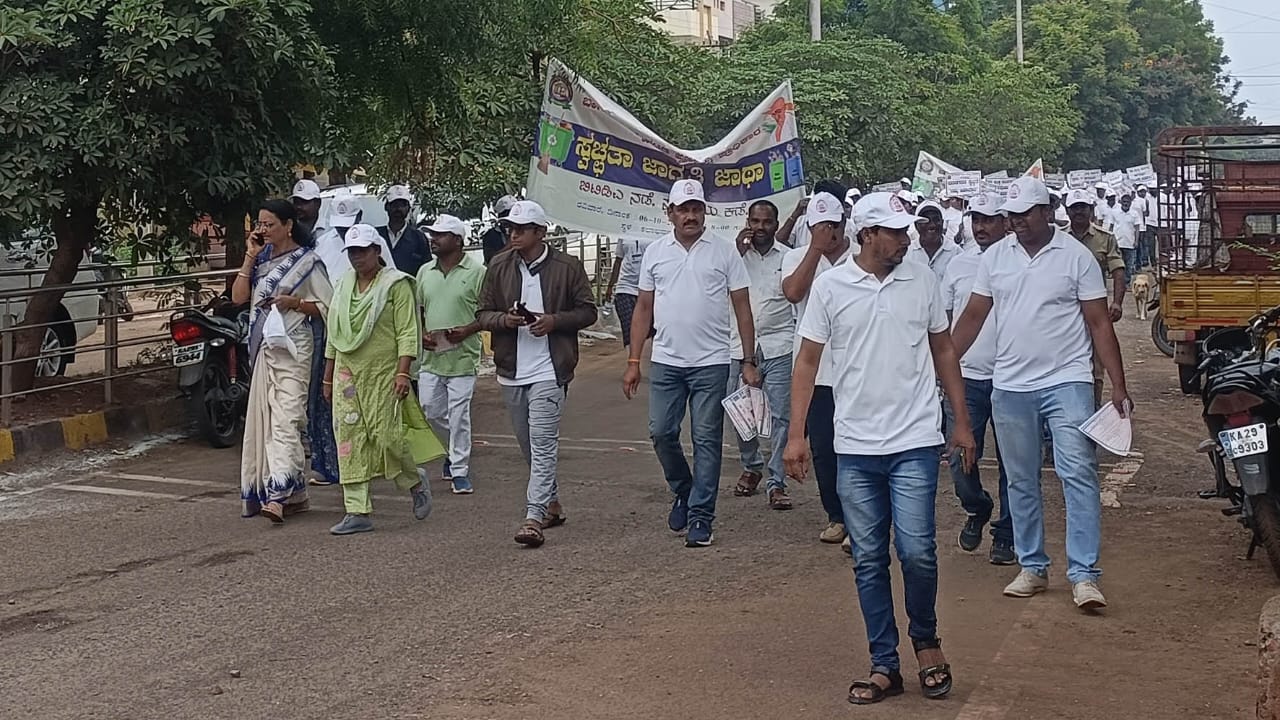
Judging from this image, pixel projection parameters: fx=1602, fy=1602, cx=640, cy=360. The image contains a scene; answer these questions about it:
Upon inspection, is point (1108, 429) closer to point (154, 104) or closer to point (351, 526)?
point (351, 526)

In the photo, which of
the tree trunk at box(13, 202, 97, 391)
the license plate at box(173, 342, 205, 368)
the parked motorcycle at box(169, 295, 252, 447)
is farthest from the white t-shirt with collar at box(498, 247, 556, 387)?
the tree trunk at box(13, 202, 97, 391)

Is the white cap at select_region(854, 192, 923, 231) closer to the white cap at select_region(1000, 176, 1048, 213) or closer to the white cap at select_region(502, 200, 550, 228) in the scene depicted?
the white cap at select_region(1000, 176, 1048, 213)

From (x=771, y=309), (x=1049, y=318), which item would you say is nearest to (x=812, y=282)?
(x=1049, y=318)

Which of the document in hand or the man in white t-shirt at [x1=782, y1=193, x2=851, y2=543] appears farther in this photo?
the man in white t-shirt at [x1=782, y1=193, x2=851, y2=543]

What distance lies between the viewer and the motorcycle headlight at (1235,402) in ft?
22.6

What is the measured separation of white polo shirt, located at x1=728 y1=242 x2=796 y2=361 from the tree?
3530 millimetres

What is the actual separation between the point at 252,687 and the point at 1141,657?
10.8 feet

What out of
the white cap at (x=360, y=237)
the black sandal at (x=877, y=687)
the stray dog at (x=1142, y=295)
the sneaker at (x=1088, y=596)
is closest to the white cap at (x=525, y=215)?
the white cap at (x=360, y=237)

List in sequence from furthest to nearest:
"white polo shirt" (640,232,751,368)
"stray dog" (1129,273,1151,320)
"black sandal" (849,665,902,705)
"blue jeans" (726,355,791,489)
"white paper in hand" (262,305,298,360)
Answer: "stray dog" (1129,273,1151,320)
"blue jeans" (726,355,791,489)
"white paper in hand" (262,305,298,360)
"white polo shirt" (640,232,751,368)
"black sandal" (849,665,902,705)

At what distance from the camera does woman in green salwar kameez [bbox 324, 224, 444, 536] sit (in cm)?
836

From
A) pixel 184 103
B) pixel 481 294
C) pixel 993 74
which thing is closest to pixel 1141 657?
pixel 481 294

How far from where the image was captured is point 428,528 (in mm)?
8625

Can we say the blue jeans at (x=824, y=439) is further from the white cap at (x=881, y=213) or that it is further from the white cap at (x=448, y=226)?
the white cap at (x=448, y=226)

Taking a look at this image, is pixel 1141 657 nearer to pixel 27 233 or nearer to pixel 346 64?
pixel 346 64
